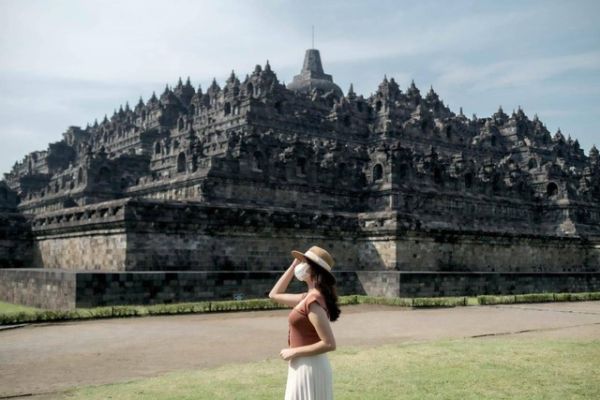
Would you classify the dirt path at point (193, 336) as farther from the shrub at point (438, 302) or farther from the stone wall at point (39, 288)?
the stone wall at point (39, 288)

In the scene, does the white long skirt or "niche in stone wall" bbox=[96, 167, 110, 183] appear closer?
the white long skirt

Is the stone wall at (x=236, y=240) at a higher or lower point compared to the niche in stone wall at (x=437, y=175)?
lower

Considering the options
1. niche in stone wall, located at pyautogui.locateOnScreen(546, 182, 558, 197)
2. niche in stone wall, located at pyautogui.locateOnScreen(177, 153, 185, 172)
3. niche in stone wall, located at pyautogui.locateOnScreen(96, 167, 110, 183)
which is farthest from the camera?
niche in stone wall, located at pyautogui.locateOnScreen(546, 182, 558, 197)

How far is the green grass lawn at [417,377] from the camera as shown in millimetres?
8648

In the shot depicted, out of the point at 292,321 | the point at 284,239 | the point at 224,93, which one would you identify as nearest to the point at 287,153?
the point at 284,239

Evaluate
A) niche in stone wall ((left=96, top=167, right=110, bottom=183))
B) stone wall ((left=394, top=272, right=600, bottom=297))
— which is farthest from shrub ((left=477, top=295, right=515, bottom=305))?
niche in stone wall ((left=96, top=167, right=110, bottom=183))

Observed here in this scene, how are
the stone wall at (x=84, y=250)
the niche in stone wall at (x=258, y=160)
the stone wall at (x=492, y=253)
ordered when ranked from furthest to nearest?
the niche in stone wall at (x=258, y=160), the stone wall at (x=492, y=253), the stone wall at (x=84, y=250)

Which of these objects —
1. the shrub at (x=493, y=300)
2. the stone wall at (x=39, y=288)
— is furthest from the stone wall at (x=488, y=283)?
the stone wall at (x=39, y=288)

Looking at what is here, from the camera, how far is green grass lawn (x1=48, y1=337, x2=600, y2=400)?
865cm

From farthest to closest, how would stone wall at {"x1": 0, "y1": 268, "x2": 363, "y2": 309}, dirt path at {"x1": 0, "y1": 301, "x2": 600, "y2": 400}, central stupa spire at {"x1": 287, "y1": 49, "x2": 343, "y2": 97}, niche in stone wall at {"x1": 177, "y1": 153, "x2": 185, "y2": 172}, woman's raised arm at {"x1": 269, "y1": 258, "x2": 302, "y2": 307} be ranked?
central stupa spire at {"x1": 287, "y1": 49, "x2": 343, "y2": 97}
niche in stone wall at {"x1": 177, "y1": 153, "x2": 185, "y2": 172}
stone wall at {"x1": 0, "y1": 268, "x2": 363, "y2": 309}
dirt path at {"x1": 0, "y1": 301, "x2": 600, "y2": 400}
woman's raised arm at {"x1": 269, "y1": 258, "x2": 302, "y2": 307}

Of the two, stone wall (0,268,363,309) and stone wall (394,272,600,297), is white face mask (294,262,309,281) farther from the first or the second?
stone wall (394,272,600,297)

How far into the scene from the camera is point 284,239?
26500mm

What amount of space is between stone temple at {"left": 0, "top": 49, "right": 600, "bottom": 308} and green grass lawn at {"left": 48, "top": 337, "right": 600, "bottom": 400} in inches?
412

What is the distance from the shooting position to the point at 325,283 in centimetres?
601
